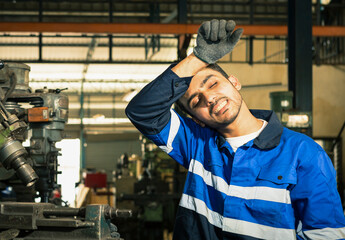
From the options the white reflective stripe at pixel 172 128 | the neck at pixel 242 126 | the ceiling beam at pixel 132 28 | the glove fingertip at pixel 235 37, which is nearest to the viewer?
the glove fingertip at pixel 235 37

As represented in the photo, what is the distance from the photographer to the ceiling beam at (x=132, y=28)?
6.50 metres

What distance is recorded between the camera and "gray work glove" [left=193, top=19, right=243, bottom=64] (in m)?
1.53

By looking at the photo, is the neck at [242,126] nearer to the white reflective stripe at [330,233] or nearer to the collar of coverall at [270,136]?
the collar of coverall at [270,136]

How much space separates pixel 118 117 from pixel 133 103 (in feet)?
44.9

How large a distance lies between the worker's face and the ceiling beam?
4.90 m

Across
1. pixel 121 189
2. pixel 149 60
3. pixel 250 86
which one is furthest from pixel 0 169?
pixel 149 60

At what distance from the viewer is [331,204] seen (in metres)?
1.45

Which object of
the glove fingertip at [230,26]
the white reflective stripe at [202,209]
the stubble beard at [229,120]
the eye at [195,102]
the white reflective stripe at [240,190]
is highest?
the glove fingertip at [230,26]

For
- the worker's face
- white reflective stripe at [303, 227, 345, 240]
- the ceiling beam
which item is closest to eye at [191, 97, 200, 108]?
the worker's face

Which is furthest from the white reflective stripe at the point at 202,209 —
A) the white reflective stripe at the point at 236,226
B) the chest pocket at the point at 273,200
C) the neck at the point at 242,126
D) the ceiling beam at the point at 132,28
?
the ceiling beam at the point at 132,28

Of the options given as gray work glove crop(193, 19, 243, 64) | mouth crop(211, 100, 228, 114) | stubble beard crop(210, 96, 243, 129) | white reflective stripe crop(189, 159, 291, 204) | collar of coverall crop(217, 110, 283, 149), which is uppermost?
gray work glove crop(193, 19, 243, 64)

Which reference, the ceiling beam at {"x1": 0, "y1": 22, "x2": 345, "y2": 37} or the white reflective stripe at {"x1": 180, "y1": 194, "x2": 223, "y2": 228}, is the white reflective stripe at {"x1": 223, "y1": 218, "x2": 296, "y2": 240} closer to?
the white reflective stripe at {"x1": 180, "y1": 194, "x2": 223, "y2": 228}

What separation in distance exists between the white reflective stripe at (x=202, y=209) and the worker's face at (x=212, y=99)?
26cm

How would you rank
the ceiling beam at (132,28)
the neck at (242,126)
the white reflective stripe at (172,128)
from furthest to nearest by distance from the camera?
the ceiling beam at (132,28) → the white reflective stripe at (172,128) → the neck at (242,126)
